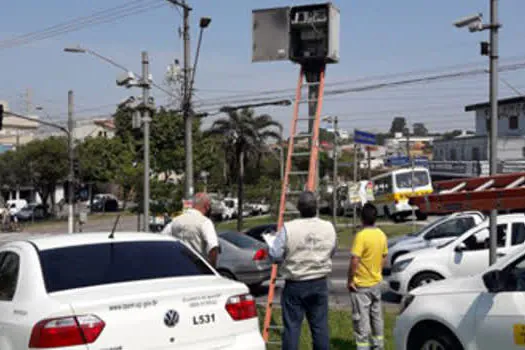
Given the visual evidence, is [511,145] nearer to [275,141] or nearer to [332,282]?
[275,141]

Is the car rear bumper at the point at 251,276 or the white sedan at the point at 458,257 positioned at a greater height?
the white sedan at the point at 458,257

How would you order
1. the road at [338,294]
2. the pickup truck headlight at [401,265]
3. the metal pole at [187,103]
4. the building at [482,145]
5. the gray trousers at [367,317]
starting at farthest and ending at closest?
the building at [482,145]
the metal pole at [187,103]
the pickup truck headlight at [401,265]
the road at [338,294]
the gray trousers at [367,317]

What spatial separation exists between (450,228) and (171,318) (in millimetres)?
13743

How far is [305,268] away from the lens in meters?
7.12

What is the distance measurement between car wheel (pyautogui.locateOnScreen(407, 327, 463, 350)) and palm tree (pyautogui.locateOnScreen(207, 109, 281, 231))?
34567 mm

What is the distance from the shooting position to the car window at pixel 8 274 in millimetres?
5969

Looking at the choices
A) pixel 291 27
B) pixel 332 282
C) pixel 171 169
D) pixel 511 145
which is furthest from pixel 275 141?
pixel 291 27

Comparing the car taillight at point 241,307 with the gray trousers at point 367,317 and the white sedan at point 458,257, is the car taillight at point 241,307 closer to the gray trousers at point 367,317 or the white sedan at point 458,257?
the gray trousers at point 367,317

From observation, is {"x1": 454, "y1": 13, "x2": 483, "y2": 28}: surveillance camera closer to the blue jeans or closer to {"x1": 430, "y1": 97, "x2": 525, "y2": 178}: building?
the blue jeans

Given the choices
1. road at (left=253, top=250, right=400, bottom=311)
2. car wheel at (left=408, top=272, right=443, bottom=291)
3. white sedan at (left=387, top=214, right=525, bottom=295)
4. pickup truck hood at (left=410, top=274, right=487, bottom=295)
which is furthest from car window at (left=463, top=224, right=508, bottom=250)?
pickup truck hood at (left=410, top=274, right=487, bottom=295)

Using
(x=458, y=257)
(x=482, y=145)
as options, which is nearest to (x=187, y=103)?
(x=458, y=257)

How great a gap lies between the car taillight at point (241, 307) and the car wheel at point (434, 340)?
68.3 inches

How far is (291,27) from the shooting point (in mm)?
10414

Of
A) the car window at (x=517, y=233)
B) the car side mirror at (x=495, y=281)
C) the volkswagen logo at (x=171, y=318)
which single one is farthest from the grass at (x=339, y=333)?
the volkswagen logo at (x=171, y=318)
